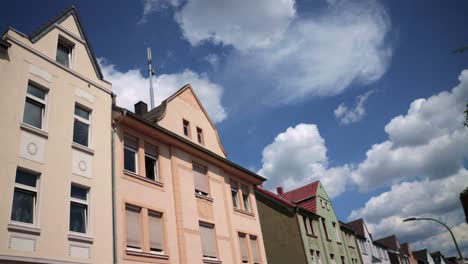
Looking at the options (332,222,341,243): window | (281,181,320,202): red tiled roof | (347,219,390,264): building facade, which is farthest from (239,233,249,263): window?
(347,219,390,264): building facade

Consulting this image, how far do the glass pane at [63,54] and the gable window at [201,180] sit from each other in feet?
27.2

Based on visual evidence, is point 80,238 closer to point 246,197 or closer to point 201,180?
point 201,180

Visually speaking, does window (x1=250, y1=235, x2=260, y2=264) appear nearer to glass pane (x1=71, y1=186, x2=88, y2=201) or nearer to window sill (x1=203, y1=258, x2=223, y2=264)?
window sill (x1=203, y1=258, x2=223, y2=264)

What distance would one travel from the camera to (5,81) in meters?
12.3

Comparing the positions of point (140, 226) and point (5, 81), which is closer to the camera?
point (5, 81)

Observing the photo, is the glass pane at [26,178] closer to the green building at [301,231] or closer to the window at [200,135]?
the window at [200,135]

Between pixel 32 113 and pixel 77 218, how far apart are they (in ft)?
12.4

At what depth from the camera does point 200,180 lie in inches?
819

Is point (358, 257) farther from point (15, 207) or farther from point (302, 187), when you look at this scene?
point (15, 207)

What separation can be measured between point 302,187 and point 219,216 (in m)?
22.9

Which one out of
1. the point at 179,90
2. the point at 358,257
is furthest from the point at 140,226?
the point at 358,257

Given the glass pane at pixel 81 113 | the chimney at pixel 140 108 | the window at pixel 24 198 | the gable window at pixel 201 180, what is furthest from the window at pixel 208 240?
the window at pixel 24 198

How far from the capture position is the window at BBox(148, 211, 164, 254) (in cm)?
1588

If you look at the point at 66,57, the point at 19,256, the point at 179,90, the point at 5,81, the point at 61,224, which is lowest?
the point at 19,256
